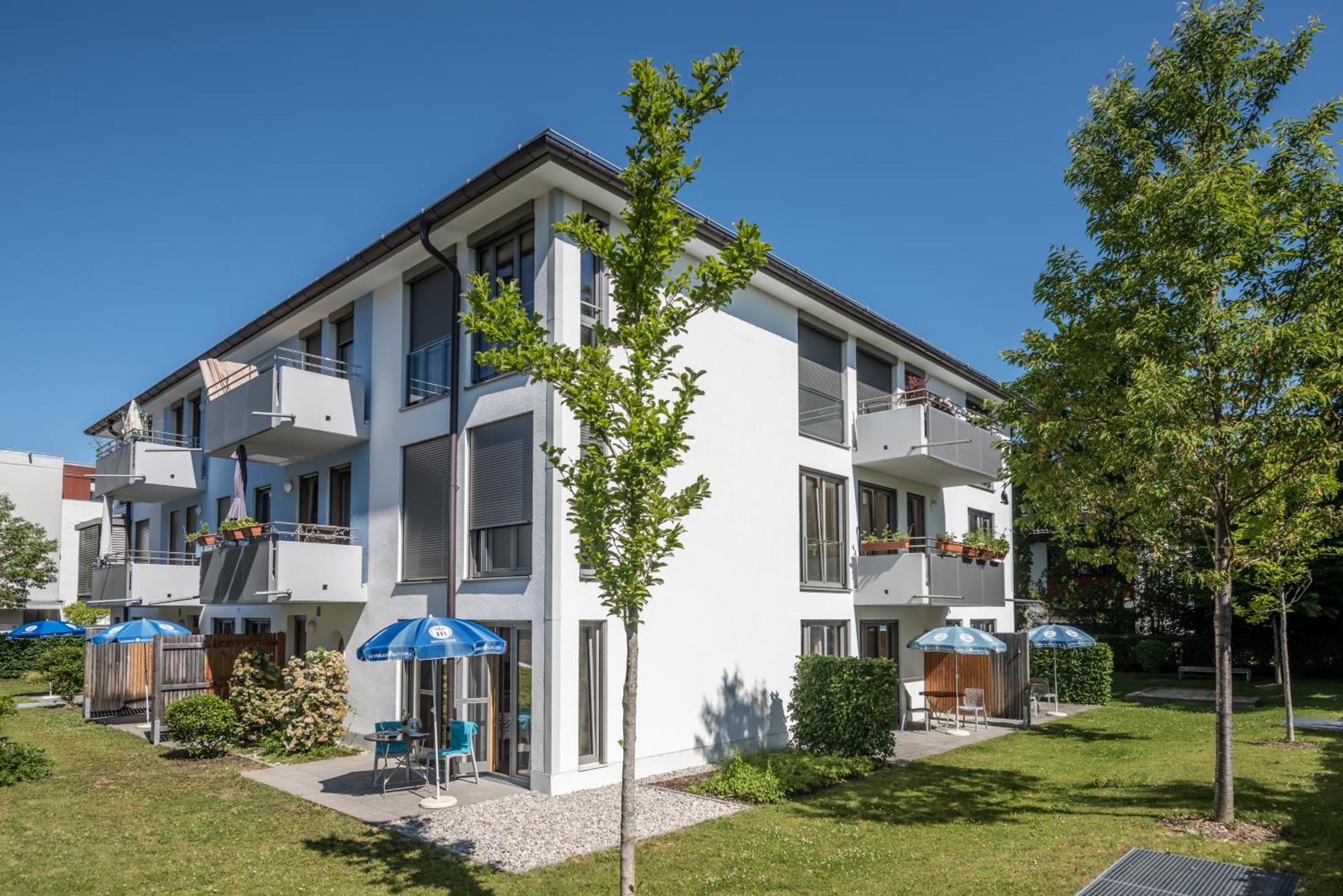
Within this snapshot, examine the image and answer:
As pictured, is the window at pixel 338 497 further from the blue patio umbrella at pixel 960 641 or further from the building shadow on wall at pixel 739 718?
the blue patio umbrella at pixel 960 641

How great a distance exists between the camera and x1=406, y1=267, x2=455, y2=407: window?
1522 cm

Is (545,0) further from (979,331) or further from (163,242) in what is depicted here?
(979,331)

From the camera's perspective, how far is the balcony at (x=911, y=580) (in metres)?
18.2

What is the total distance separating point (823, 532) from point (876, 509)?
2.70 m

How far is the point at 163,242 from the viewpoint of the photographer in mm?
15281

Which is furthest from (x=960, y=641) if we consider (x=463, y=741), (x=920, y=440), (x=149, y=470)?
(x=149, y=470)

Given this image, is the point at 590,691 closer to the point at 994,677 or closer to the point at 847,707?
the point at 847,707

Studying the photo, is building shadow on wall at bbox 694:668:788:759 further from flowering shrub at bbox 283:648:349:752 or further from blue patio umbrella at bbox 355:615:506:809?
flowering shrub at bbox 283:648:349:752

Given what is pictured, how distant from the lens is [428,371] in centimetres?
1561

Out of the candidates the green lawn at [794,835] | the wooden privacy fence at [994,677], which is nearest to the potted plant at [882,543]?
the wooden privacy fence at [994,677]

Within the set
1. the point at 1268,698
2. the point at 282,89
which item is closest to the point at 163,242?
the point at 282,89

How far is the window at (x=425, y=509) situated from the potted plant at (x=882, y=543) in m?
8.83

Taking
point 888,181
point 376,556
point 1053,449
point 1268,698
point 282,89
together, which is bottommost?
point 1268,698

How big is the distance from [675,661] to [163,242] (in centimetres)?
1102
